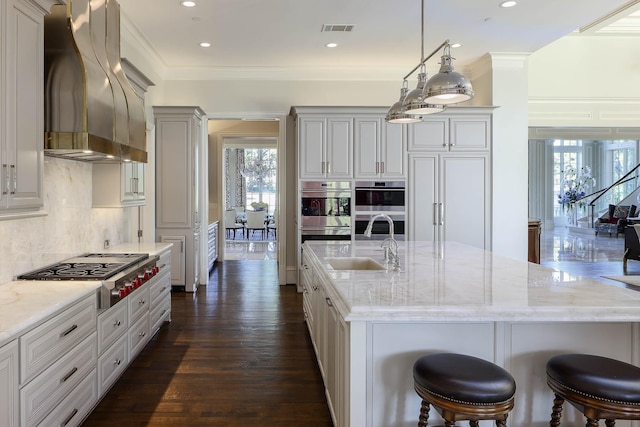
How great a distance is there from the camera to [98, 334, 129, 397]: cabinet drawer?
8.79 ft

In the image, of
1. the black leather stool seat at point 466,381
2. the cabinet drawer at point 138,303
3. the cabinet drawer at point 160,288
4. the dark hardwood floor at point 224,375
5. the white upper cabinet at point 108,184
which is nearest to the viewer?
the black leather stool seat at point 466,381

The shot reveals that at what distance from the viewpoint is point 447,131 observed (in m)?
5.81

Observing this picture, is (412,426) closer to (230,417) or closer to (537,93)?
(230,417)

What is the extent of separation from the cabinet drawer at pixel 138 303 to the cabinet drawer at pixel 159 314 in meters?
0.21

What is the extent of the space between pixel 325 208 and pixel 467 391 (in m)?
4.30

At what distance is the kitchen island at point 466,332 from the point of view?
1.82 metres

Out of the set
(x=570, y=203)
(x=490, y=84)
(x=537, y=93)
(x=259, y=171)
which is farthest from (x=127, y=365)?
(x=570, y=203)

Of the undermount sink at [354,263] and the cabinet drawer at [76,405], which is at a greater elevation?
the undermount sink at [354,263]

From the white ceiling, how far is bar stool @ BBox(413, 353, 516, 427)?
11.9 feet

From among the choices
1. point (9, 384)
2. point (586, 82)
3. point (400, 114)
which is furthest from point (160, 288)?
point (586, 82)

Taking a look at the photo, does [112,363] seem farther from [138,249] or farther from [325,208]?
[325,208]

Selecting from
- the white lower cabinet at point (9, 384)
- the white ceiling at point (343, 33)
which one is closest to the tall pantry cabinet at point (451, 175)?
the white ceiling at point (343, 33)

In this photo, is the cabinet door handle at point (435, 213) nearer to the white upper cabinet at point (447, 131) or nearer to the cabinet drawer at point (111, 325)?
the white upper cabinet at point (447, 131)

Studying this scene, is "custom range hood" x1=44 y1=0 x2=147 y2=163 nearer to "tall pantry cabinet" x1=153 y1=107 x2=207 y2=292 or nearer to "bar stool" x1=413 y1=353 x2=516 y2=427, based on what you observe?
"bar stool" x1=413 y1=353 x2=516 y2=427
